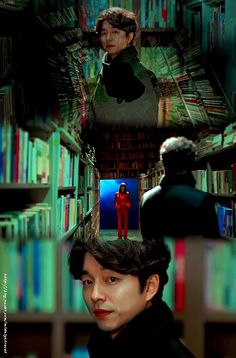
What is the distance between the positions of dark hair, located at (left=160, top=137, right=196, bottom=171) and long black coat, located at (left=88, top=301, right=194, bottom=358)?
17.9 inches

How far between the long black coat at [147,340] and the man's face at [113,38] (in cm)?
76

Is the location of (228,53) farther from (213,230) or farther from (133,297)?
(133,297)

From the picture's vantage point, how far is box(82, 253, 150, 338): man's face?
1.53 metres

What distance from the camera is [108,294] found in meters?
Result: 1.53

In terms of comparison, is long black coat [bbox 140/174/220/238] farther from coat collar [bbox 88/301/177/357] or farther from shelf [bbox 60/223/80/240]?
coat collar [bbox 88/301/177/357]

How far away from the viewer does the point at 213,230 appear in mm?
1369

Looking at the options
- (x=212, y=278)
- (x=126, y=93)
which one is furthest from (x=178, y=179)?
(x=212, y=278)

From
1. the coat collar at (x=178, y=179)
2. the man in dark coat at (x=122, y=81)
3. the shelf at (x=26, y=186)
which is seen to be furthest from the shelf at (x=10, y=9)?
the coat collar at (x=178, y=179)

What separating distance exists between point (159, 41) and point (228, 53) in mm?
192

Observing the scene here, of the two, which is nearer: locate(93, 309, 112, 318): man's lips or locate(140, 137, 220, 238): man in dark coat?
locate(140, 137, 220, 238): man in dark coat

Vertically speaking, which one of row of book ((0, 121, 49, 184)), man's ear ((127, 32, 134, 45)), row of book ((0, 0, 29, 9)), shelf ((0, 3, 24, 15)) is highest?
row of book ((0, 0, 29, 9))

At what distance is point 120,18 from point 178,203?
511mm

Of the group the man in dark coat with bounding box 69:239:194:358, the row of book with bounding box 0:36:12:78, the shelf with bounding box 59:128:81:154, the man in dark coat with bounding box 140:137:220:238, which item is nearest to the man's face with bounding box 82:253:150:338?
the man in dark coat with bounding box 69:239:194:358

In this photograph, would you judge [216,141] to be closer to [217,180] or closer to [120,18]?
[217,180]
